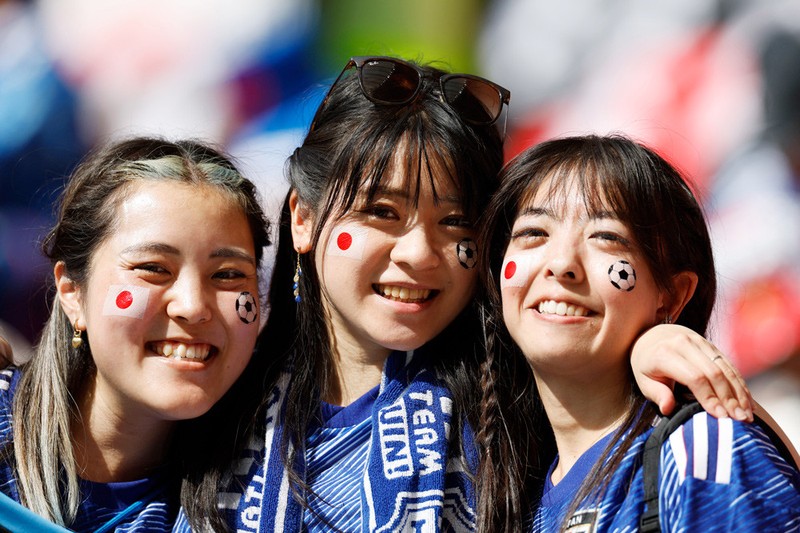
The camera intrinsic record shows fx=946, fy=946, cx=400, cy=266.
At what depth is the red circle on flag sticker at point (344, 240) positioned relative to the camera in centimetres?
242

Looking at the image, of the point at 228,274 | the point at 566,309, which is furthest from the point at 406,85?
the point at 566,309

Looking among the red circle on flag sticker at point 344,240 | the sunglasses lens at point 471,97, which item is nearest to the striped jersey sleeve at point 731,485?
the red circle on flag sticker at point 344,240

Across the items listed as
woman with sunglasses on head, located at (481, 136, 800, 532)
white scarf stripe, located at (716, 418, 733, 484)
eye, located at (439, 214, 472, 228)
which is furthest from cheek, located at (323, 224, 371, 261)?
white scarf stripe, located at (716, 418, 733, 484)

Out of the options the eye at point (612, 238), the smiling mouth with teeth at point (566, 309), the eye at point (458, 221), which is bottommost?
the smiling mouth with teeth at point (566, 309)

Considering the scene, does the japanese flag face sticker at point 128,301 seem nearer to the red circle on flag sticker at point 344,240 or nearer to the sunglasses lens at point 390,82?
the red circle on flag sticker at point 344,240

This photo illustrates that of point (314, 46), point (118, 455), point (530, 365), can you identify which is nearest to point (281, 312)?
point (118, 455)

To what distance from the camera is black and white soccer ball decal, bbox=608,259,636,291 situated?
2.10m

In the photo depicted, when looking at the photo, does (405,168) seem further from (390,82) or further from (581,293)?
(581,293)

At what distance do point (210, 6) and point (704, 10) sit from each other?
2.33 m

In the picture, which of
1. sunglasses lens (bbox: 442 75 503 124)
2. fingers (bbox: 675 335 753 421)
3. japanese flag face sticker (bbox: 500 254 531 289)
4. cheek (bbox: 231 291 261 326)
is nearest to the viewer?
fingers (bbox: 675 335 753 421)

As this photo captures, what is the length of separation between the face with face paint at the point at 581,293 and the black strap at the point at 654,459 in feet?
0.84

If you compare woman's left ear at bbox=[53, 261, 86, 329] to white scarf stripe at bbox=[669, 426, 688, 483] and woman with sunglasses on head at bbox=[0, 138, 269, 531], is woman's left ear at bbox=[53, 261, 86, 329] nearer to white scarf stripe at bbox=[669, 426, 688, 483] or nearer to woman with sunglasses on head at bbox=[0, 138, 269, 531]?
woman with sunglasses on head at bbox=[0, 138, 269, 531]

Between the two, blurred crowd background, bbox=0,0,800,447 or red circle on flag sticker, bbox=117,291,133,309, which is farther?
blurred crowd background, bbox=0,0,800,447

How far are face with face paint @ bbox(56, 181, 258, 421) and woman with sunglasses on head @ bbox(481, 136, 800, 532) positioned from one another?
67 centimetres
